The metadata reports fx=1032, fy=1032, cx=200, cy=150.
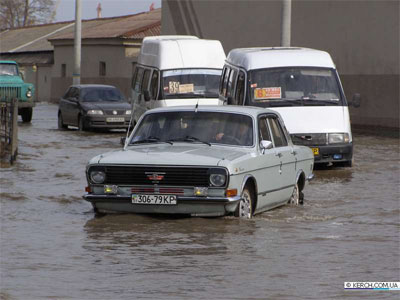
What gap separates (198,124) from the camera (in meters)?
12.9

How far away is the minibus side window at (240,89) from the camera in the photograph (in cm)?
2028

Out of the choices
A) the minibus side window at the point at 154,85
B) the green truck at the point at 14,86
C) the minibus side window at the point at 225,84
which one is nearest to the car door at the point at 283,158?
the minibus side window at the point at 225,84

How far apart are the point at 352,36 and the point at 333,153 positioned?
16013mm

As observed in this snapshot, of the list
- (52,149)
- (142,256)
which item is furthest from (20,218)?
(52,149)

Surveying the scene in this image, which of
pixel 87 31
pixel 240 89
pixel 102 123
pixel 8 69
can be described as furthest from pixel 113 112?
pixel 87 31

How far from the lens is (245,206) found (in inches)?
475

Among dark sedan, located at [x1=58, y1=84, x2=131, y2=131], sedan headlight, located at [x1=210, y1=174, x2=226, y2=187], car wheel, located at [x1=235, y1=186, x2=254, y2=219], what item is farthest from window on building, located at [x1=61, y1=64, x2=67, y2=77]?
sedan headlight, located at [x1=210, y1=174, x2=226, y2=187]

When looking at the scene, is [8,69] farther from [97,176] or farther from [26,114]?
[97,176]

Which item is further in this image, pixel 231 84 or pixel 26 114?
pixel 26 114

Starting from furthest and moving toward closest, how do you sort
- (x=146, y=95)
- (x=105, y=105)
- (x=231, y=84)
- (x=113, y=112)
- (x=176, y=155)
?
1. (x=105, y=105)
2. (x=113, y=112)
3. (x=146, y=95)
4. (x=231, y=84)
5. (x=176, y=155)

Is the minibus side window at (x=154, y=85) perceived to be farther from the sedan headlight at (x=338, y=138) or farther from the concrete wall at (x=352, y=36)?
the concrete wall at (x=352, y=36)

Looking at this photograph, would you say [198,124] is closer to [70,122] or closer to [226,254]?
[226,254]

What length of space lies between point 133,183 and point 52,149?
13300 mm

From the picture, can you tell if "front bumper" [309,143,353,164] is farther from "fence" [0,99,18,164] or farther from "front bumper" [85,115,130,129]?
"front bumper" [85,115,130,129]
